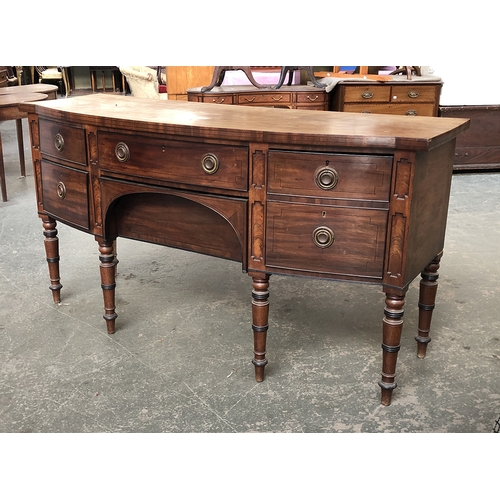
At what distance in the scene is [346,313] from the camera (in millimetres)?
2816

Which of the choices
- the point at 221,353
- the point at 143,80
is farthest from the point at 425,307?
the point at 143,80

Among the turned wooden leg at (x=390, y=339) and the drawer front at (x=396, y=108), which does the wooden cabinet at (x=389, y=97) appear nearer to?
the drawer front at (x=396, y=108)

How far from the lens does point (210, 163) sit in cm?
203

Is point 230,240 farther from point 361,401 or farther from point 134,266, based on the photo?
point 134,266

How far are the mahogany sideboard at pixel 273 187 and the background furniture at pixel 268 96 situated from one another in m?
2.74

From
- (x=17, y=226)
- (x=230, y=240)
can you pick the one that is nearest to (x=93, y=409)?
(x=230, y=240)

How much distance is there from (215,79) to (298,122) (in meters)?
3.24

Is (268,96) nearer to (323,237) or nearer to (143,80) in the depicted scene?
(143,80)

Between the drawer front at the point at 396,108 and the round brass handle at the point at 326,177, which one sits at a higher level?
the round brass handle at the point at 326,177

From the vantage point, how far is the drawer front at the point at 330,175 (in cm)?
182

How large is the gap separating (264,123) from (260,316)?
68cm

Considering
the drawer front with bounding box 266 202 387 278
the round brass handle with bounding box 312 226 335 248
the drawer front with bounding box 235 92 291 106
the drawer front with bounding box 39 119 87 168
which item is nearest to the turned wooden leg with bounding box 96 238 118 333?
the drawer front with bounding box 39 119 87 168

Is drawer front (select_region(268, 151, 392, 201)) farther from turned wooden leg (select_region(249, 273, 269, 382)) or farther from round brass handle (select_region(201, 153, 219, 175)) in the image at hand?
turned wooden leg (select_region(249, 273, 269, 382))

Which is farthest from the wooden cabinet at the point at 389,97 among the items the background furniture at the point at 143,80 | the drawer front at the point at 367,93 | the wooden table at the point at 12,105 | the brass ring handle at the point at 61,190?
the brass ring handle at the point at 61,190
